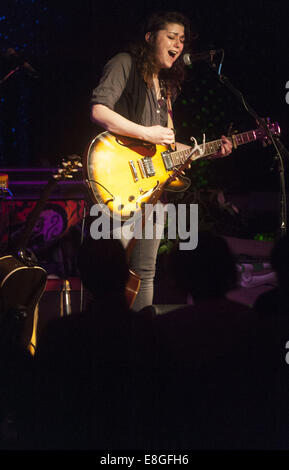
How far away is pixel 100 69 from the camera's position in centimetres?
539

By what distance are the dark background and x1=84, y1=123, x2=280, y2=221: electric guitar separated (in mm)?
2521

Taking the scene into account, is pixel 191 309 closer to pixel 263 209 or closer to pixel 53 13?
pixel 263 209

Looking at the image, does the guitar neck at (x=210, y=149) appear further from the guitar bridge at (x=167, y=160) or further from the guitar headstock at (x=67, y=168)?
the guitar headstock at (x=67, y=168)

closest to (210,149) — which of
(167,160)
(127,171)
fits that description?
(167,160)

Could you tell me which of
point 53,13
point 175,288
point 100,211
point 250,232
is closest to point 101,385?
point 175,288

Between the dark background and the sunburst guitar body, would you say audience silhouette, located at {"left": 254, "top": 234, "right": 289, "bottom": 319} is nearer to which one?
the sunburst guitar body

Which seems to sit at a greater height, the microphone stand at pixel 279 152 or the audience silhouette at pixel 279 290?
the microphone stand at pixel 279 152

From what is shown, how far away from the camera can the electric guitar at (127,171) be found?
7.80ft

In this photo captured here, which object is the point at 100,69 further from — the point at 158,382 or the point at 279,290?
the point at 158,382

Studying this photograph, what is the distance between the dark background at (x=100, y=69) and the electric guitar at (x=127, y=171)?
8.27 feet

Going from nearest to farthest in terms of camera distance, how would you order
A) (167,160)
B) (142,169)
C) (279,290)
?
(279,290), (142,169), (167,160)

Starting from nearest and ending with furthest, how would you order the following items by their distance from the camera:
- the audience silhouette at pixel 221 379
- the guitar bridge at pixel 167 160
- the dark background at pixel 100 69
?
the audience silhouette at pixel 221 379
the guitar bridge at pixel 167 160
the dark background at pixel 100 69

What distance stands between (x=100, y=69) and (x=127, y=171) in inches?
132

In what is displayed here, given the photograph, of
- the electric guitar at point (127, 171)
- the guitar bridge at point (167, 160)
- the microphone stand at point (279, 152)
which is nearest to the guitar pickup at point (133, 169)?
the electric guitar at point (127, 171)
